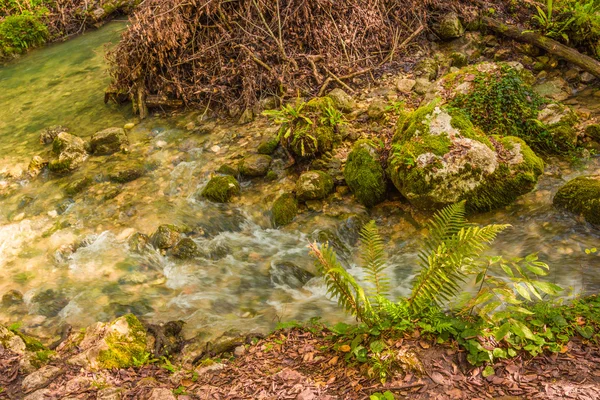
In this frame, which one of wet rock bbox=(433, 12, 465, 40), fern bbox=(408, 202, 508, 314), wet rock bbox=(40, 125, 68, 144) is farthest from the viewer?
wet rock bbox=(433, 12, 465, 40)

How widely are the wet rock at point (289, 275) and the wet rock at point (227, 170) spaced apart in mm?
1945

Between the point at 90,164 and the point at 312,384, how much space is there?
5.86 meters

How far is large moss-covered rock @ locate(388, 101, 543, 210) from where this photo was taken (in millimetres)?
4738

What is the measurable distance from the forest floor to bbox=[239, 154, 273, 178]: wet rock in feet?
9.43

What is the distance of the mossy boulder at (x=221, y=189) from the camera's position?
5965mm

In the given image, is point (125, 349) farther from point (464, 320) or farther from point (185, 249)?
point (464, 320)

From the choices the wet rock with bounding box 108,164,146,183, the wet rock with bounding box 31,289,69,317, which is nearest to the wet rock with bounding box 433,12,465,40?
the wet rock with bounding box 108,164,146,183

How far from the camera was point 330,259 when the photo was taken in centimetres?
318

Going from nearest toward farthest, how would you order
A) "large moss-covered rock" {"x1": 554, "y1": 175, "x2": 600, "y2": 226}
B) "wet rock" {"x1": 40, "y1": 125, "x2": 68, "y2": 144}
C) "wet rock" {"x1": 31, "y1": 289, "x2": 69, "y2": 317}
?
"large moss-covered rock" {"x1": 554, "y1": 175, "x2": 600, "y2": 226} < "wet rock" {"x1": 31, "y1": 289, "x2": 69, "y2": 317} < "wet rock" {"x1": 40, "y1": 125, "x2": 68, "y2": 144}

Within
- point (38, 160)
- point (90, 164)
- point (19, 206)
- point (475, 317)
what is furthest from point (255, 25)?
point (475, 317)

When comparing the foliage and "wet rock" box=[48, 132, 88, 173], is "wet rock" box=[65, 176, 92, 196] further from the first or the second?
the foliage

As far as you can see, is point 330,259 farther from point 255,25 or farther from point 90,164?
point 255,25

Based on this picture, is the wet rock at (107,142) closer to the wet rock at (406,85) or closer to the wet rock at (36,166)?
the wet rock at (36,166)

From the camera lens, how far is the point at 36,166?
7.13 metres
